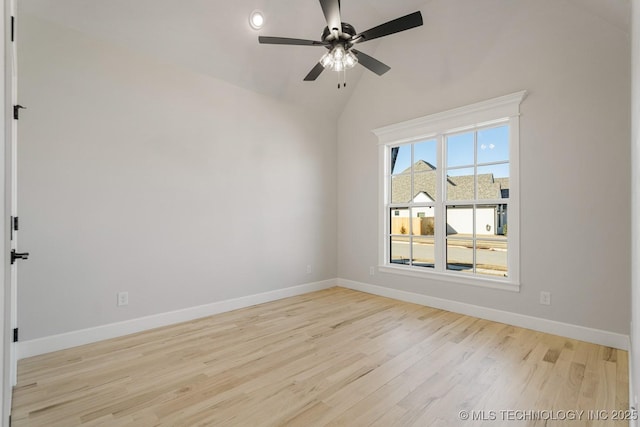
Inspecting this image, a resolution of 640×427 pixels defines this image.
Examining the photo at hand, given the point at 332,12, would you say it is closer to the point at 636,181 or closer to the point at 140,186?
the point at 636,181

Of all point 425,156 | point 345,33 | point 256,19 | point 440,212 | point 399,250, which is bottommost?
point 399,250

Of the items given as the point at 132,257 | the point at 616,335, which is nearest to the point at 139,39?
the point at 132,257

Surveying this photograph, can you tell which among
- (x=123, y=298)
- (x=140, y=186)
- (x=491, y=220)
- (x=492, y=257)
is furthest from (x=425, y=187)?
(x=123, y=298)

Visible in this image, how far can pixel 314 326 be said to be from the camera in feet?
11.2

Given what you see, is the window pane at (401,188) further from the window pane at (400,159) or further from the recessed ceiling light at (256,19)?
the recessed ceiling light at (256,19)

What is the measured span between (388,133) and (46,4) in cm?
389

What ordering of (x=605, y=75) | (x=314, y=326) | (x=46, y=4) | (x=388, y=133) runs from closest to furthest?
(x=46, y=4) < (x=605, y=75) < (x=314, y=326) < (x=388, y=133)

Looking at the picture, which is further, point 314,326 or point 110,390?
point 314,326

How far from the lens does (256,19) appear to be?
3566 millimetres

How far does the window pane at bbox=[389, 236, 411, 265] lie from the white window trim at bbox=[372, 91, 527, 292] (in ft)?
0.29

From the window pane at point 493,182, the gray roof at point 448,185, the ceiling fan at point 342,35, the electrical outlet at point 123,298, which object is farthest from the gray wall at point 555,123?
the electrical outlet at point 123,298

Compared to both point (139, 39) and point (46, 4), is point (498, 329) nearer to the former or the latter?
point (139, 39)

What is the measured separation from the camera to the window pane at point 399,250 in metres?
4.58

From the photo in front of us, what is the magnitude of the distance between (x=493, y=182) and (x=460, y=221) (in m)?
0.60
